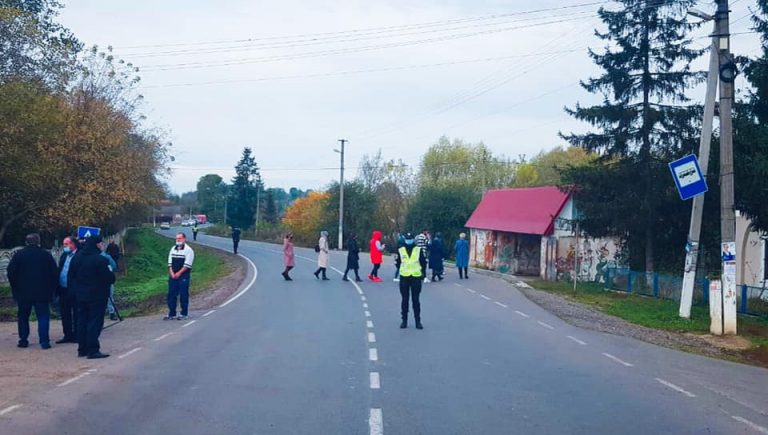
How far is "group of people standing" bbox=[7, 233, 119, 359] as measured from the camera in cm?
1226

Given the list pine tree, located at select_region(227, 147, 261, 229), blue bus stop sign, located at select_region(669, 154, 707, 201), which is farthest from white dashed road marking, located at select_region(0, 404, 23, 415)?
pine tree, located at select_region(227, 147, 261, 229)

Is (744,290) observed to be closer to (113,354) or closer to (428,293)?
(428,293)

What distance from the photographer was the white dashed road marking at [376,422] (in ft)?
24.9

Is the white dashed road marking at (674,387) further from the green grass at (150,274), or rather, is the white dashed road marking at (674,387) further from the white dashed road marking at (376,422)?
the green grass at (150,274)

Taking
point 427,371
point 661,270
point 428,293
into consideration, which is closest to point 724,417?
point 427,371

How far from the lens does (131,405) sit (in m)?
8.62

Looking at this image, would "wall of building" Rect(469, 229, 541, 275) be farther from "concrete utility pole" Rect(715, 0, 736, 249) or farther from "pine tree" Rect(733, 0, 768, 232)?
"concrete utility pole" Rect(715, 0, 736, 249)

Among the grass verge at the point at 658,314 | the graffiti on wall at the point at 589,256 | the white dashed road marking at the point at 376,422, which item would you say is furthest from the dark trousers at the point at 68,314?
the graffiti on wall at the point at 589,256

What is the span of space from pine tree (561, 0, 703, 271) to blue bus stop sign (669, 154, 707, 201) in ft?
30.4

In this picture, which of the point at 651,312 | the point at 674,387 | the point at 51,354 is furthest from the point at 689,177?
the point at 51,354

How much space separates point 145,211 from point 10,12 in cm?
2989

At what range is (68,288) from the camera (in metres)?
13.9

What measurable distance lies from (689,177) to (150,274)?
3093cm

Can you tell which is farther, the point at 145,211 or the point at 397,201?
the point at 397,201
